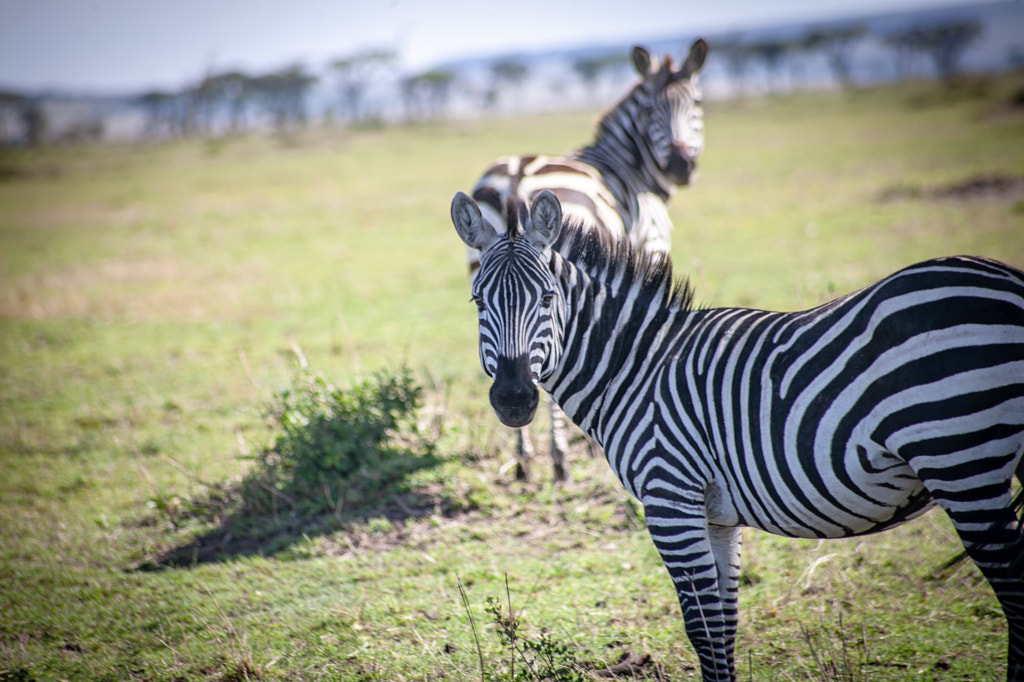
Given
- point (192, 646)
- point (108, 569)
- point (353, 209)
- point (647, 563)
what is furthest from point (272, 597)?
point (353, 209)

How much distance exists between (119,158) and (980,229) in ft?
160

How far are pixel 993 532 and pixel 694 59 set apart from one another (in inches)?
217

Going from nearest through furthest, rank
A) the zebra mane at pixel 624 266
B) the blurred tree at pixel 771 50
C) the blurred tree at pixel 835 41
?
the zebra mane at pixel 624 266 < the blurred tree at pixel 835 41 < the blurred tree at pixel 771 50

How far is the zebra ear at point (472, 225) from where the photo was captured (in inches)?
131

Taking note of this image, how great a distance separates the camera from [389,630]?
4.32m

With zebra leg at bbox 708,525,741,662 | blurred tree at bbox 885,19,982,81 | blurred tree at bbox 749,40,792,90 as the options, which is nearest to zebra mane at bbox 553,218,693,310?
zebra leg at bbox 708,525,741,662

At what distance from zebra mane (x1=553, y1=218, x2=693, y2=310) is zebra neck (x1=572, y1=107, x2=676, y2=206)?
3491 mm

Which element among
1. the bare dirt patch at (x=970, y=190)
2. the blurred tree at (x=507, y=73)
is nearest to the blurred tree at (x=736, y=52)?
the blurred tree at (x=507, y=73)

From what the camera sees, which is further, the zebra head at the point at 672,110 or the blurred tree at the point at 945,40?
the blurred tree at the point at 945,40

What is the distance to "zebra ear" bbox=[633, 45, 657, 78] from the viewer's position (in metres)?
7.03

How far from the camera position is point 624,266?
136 inches

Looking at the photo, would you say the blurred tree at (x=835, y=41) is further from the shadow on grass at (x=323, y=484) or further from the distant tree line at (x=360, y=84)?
the shadow on grass at (x=323, y=484)

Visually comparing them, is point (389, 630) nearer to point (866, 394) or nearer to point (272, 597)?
point (272, 597)

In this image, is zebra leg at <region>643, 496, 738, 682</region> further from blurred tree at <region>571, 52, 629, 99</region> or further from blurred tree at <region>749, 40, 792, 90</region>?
blurred tree at <region>571, 52, 629, 99</region>
